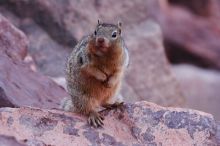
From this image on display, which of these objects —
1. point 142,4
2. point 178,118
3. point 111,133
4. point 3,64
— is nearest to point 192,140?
point 178,118

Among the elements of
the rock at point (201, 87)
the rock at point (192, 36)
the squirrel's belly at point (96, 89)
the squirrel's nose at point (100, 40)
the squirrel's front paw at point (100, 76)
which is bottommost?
the squirrel's belly at point (96, 89)

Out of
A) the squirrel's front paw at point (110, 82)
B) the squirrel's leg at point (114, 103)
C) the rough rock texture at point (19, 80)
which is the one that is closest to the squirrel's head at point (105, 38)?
the squirrel's front paw at point (110, 82)

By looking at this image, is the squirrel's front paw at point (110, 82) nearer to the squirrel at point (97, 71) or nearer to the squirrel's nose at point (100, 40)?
the squirrel at point (97, 71)

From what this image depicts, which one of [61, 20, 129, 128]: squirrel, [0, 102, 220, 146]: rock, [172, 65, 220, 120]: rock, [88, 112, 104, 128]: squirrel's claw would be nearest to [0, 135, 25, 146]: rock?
[0, 102, 220, 146]: rock

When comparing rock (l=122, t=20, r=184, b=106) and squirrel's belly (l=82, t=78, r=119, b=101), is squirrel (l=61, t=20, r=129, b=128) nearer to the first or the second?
squirrel's belly (l=82, t=78, r=119, b=101)

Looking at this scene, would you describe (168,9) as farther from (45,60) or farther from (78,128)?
(78,128)

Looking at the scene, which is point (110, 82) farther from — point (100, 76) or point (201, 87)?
point (201, 87)
